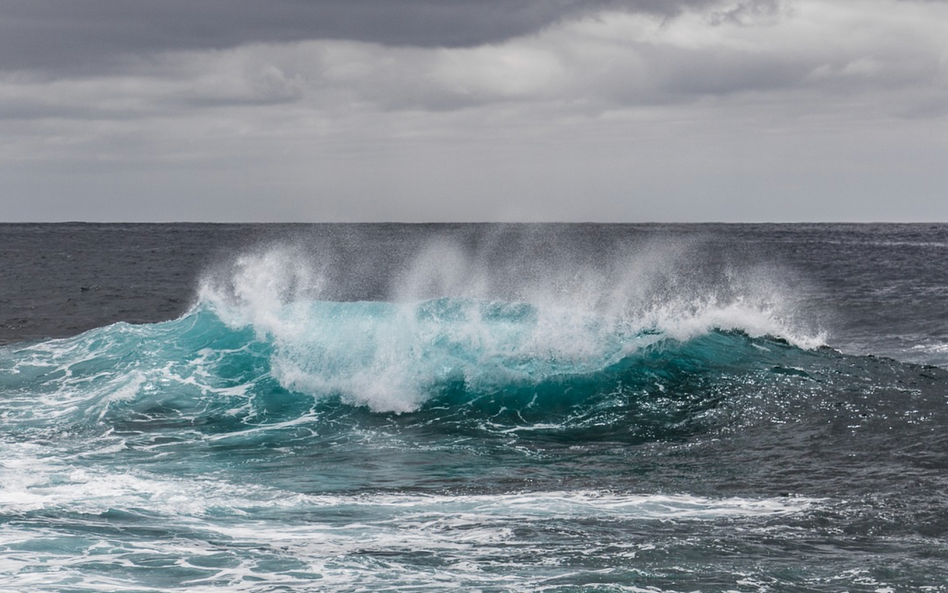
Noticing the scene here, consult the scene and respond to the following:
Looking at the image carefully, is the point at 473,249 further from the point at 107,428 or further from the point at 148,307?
the point at 107,428

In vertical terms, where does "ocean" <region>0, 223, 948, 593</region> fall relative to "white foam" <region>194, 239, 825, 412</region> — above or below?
below

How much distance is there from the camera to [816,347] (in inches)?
859

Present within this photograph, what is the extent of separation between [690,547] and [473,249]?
8382 cm

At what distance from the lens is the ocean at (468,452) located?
30.8 feet

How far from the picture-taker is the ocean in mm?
9383

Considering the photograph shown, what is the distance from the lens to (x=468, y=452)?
48.0 feet

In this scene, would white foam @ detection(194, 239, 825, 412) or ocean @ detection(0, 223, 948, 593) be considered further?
white foam @ detection(194, 239, 825, 412)

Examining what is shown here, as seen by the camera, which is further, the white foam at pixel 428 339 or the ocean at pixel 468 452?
the white foam at pixel 428 339

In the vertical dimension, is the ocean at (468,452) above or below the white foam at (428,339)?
below

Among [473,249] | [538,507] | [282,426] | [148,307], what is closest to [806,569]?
[538,507]

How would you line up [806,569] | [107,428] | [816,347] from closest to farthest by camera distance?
[806,569]
[107,428]
[816,347]

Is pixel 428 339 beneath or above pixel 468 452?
above

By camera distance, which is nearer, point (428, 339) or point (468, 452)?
point (468, 452)

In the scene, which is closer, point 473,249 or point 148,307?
point 148,307
